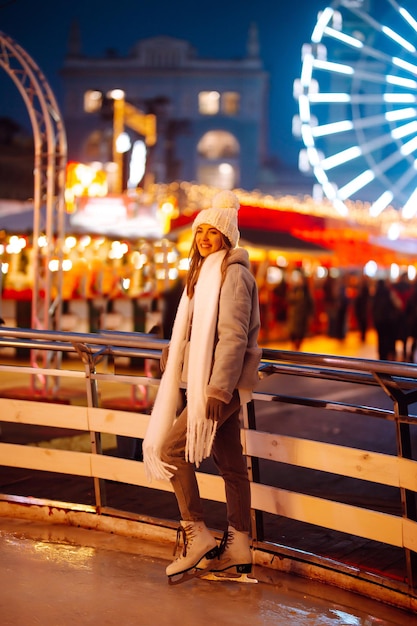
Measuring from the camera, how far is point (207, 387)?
157 inches

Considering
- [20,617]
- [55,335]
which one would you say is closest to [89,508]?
[55,335]

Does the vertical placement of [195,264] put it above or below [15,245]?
below

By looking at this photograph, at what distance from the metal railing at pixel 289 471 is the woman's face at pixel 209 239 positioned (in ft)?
1.92

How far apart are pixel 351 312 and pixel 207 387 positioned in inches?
869

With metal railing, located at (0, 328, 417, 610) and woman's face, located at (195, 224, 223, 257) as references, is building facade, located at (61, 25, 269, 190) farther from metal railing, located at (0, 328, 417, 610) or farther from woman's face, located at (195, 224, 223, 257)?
woman's face, located at (195, 224, 223, 257)

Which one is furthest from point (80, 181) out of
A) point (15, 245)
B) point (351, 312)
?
point (351, 312)

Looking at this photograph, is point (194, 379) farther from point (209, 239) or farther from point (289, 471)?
point (289, 471)

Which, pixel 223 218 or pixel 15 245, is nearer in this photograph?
pixel 223 218

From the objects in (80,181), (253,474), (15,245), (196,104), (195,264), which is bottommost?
(253,474)

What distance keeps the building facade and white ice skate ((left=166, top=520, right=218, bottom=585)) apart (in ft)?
206

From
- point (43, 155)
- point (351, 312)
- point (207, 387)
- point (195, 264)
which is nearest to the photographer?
point (207, 387)

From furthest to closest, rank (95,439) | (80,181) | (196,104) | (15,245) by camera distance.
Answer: (196,104) < (80,181) < (15,245) < (95,439)

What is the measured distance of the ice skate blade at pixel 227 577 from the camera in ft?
13.9

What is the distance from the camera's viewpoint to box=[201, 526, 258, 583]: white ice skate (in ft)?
14.0
